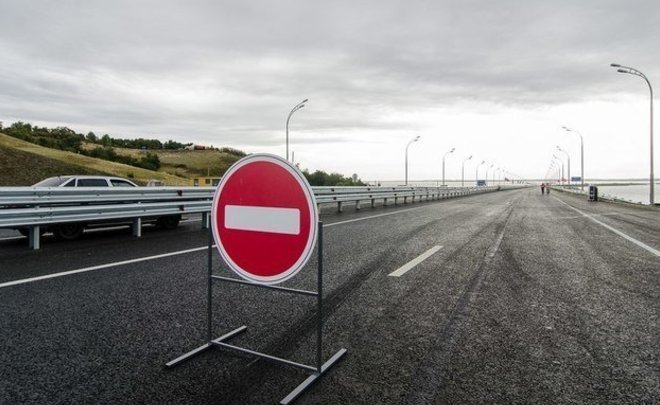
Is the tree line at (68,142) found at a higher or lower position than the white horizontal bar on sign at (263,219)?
higher

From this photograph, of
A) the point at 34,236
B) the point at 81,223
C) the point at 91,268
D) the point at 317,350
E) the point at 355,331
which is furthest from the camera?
the point at 81,223

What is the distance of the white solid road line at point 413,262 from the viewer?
592 cm

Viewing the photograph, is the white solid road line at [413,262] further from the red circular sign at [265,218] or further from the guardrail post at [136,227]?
the guardrail post at [136,227]

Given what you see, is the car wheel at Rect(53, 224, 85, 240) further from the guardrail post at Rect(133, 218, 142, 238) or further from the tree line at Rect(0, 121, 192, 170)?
the tree line at Rect(0, 121, 192, 170)

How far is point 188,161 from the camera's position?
10212cm

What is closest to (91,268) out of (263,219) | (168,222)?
(263,219)

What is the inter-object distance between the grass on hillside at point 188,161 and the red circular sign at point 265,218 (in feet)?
290

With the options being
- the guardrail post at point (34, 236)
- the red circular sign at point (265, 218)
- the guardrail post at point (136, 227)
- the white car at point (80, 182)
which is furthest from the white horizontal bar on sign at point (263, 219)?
the white car at point (80, 182)

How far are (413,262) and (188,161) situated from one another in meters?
102

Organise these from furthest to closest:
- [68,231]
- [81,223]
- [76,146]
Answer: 1. [76,146]
2. [81,223]
3. [68,231]

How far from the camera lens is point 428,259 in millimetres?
7000

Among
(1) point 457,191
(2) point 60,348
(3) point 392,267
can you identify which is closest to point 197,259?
(3) point 392,267

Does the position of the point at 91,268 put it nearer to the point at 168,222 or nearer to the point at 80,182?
the point at 168,222

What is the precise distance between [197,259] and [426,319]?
426 centimetres
